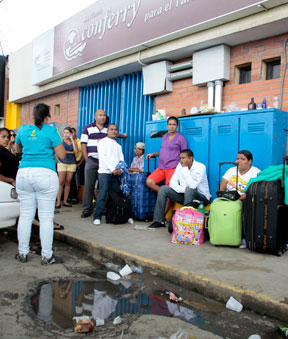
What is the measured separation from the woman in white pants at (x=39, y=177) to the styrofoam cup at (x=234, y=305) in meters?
2.28

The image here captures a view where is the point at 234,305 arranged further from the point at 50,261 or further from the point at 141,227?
the point at 141,227

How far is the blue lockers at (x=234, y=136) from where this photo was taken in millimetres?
5688

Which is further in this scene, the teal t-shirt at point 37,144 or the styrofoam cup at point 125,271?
the teal t-shirt at point 37,144

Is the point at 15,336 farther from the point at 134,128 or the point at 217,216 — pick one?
the point at 134,128

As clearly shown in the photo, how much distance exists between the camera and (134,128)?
30.0 ft

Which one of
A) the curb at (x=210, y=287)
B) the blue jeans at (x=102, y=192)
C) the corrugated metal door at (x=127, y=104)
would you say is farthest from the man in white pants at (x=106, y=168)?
the corrugated metal door at (x=127, y=104)

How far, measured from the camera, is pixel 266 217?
175 inches

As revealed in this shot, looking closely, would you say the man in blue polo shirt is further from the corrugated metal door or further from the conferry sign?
the conferry sign

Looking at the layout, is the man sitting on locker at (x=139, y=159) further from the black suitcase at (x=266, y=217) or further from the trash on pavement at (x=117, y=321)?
the trash on pavement at (x=117, y=321)

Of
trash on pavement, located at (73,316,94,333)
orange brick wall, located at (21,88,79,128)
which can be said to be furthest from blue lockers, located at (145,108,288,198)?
orange brick wall, located at (21,88,79,128)

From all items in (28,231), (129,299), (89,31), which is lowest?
(129,299)

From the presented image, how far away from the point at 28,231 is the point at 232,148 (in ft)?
12.3

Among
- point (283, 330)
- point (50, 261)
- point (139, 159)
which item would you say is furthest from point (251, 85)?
point (283, 330)

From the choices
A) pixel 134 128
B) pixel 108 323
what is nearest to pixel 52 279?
pixel 108 323
